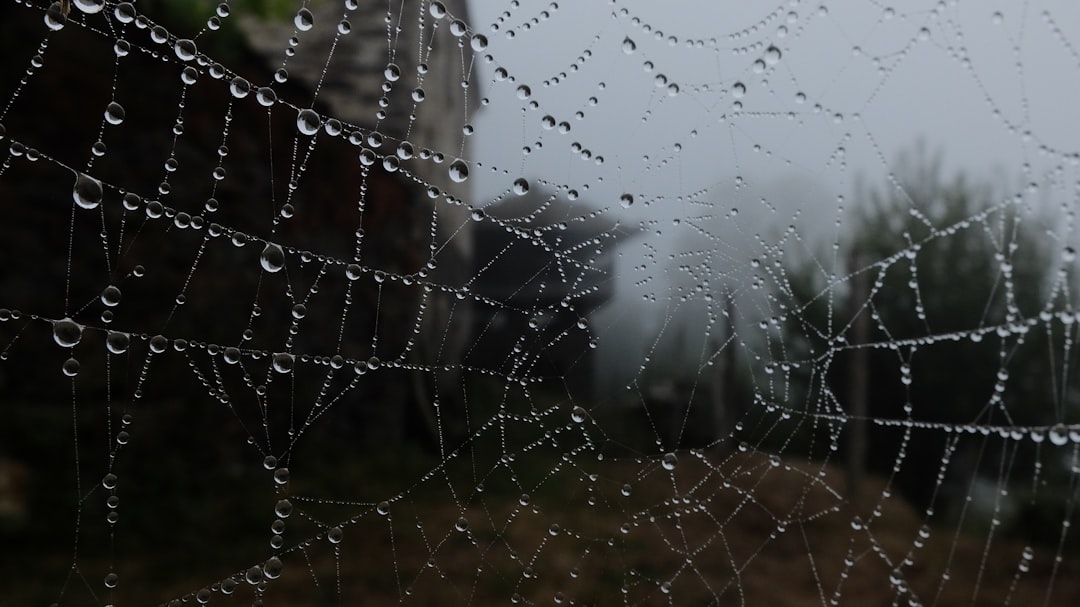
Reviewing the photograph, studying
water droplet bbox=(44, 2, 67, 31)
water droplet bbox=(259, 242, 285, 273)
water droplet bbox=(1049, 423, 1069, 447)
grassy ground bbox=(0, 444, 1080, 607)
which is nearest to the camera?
water droplet bbox=(44, 2, 67, 31)

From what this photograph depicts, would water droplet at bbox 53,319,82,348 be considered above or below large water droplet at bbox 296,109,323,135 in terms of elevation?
below

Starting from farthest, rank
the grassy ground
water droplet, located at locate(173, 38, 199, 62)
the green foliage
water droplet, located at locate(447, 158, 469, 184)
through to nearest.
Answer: the green foliage < the grassy ground < water droplet, located at locate(447, 158, 469, 184) < water droplet, located at locate(173, 38, 199, 62)

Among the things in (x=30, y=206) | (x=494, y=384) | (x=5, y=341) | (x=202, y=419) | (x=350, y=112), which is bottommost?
(x=494, y=384)

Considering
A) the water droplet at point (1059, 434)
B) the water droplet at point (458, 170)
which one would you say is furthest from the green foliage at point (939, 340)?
the water droplet at point (458, 170)

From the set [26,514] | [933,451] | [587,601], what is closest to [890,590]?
[587,601]

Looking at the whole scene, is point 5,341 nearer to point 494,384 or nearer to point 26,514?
point 26,514

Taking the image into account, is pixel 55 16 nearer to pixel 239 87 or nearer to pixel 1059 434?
pixel 239 87

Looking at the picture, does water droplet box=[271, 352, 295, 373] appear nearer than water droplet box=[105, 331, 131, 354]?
No

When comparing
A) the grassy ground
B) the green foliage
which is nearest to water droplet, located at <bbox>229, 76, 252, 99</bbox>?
the grassy ground

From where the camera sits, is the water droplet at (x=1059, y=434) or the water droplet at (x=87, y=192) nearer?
the water droplet at (x=87, y=192)

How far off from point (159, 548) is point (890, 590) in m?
3.18

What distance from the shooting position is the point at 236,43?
13.7ft

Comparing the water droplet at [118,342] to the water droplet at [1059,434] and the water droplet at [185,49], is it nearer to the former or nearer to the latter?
the water droplet at [185,49]

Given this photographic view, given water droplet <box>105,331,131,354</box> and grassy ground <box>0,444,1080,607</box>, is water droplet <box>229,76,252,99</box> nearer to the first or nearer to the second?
water droplet <box>105,331,131,354</box>
